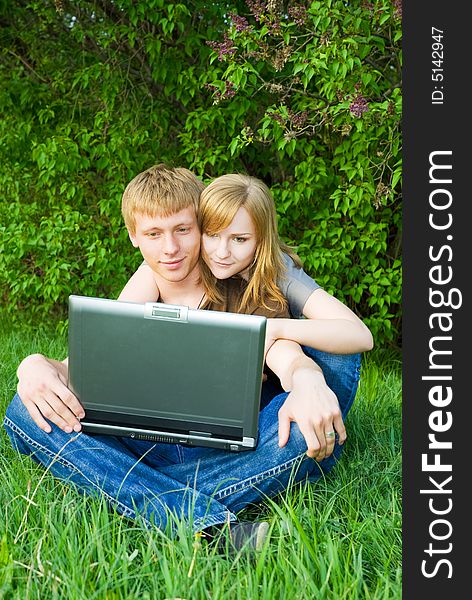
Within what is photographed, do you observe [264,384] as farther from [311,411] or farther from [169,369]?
[169,369]

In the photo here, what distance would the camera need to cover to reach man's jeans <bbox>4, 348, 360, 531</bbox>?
2.10 metres

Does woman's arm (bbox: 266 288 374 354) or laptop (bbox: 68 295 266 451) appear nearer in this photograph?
laptop (bbox: 68 295 266 451)

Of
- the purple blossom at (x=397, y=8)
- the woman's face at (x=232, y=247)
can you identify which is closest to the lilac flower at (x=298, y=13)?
the purple blossom at (x=397, y=8)

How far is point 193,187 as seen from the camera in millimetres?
2377

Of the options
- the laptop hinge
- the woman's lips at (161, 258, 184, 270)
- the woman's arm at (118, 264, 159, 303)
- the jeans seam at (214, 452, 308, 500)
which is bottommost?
the jeans seam at (214, 452, 308, 500)

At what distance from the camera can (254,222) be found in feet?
7.66

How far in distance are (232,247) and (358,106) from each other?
4.54 feet

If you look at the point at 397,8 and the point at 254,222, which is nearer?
the point at 254,222

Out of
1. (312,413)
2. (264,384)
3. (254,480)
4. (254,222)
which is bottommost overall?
(254,480)

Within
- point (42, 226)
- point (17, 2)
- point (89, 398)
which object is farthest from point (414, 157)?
point (17, 2)

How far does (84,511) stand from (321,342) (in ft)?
2.45

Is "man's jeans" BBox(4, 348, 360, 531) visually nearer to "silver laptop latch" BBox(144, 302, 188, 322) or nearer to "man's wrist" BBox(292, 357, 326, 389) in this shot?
"man's wrist" BBox(292, 357, 326, 389)

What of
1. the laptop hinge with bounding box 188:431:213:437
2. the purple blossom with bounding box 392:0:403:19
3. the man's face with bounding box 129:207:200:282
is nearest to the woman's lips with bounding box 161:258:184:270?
the man's face with bounding box 129:207:200:282

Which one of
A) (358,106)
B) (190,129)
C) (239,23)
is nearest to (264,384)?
(358,106)
